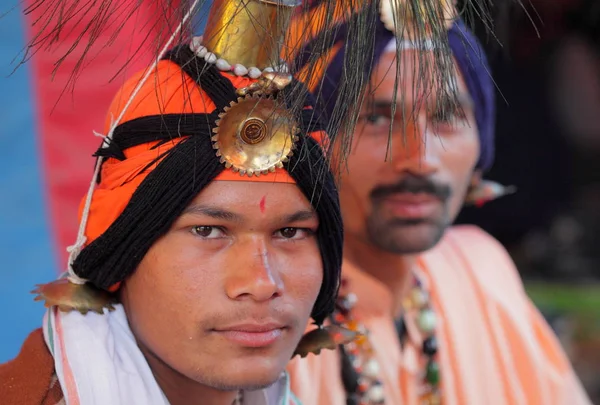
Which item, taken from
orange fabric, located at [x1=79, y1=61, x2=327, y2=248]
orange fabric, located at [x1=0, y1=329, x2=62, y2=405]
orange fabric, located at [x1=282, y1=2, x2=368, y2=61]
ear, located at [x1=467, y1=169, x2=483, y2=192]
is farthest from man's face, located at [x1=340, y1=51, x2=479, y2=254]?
orange fabric, located at [x1=0, y1=329, x2=62, y2=405]

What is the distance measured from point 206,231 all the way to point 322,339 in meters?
Answer: 0.43

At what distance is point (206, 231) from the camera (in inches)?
60.2

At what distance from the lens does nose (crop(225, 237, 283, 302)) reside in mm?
1485

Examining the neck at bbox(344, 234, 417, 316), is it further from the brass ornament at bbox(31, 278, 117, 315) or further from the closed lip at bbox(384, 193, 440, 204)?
the brass ornament at bbox(31, 278, 117, 315)

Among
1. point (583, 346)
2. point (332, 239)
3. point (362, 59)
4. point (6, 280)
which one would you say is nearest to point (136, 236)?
point (332, 239)

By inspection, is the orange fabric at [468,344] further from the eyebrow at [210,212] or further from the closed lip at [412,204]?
the eyebrow at [210,212]

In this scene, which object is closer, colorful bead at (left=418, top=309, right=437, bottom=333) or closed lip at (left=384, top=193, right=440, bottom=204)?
closed lip at (left=384, top=193, right=440, bottom=204)

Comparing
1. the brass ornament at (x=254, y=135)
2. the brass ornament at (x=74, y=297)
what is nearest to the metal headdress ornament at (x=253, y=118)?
the brass ornament at (x=254, y=135)

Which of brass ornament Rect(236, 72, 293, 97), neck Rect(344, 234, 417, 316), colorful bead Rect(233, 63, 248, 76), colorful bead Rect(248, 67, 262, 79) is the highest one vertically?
colorful bead Rect(233, 63, 248, 76)

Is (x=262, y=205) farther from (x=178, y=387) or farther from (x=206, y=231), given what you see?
(x=178, y=387)

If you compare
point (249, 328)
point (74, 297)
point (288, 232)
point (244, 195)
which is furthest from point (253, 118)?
point (74, 297)

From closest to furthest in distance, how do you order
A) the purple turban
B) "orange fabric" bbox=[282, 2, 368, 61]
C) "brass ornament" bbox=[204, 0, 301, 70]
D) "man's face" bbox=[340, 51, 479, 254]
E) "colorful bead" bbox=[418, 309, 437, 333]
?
"orange fabric" bbox=[282, 2, 368, 61], "brass ornament" bbox=[204, 0, 301, 70], the purple turban, "man's face" bbox=[340, 51, 479, 254], "colorful bead" bbox=[418, 309, 437, 333]

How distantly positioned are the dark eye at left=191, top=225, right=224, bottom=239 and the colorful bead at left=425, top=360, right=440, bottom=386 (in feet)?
3.16

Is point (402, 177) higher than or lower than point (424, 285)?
higher
